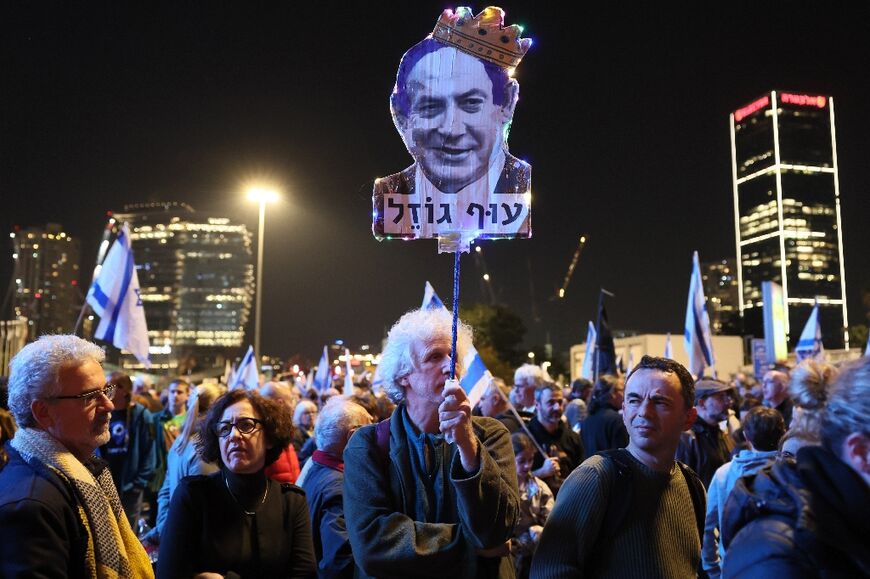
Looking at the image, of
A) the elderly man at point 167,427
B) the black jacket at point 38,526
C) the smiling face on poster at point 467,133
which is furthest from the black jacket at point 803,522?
the elderly man at point 167,427

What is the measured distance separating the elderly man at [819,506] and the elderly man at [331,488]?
2243 millimetres

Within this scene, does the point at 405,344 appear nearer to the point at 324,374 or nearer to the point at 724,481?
the point at 724,481

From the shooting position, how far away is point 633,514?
339cm

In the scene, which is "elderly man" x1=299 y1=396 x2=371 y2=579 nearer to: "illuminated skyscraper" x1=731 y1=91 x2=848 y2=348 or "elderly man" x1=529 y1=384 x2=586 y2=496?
"elderly man" x1=529 y1=384 x2=586 y2=496

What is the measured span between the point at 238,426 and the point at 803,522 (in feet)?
11.0

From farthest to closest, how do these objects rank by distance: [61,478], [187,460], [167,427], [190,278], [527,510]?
[190,278], [167,427], [187,460], [527,510], [61,478]

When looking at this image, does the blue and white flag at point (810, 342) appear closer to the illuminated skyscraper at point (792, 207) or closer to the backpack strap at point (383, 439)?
the backpack strap at point (383, 439)

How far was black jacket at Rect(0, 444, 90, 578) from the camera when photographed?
302 centimetres

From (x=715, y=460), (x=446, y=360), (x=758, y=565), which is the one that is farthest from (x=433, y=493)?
(x=715, y=460)

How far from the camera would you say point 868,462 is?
202 cm

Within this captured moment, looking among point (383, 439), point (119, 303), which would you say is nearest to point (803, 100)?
point (119, 303)

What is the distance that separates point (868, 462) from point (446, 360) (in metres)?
1.87

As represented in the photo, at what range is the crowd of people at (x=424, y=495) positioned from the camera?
83.2 inches

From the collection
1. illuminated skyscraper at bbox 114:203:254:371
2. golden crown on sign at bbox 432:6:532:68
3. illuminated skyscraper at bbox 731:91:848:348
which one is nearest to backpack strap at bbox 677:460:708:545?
golden crown on sign at bbox 432:6:532:68
